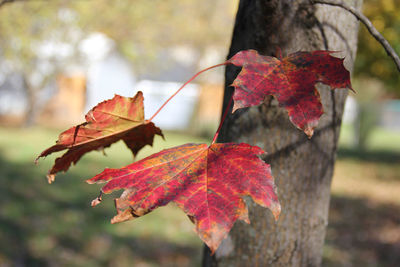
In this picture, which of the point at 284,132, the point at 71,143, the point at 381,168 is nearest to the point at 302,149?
the point at 284,132

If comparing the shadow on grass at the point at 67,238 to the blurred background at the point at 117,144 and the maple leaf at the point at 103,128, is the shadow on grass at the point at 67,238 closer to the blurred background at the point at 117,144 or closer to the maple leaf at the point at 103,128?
the blurred background at the point at 117,144

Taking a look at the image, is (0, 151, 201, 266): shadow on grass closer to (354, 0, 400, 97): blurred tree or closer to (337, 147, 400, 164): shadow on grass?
(354, 0, 400, 97): blurred tree

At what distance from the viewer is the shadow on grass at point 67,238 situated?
3732 millimetres

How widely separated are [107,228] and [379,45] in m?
5.41

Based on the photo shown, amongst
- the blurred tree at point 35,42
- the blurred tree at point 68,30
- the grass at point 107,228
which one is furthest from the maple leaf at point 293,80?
the blurred tree at point 68,30

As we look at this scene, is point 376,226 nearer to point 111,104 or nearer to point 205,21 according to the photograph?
point 111,104

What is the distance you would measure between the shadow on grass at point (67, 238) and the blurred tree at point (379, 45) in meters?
4.60

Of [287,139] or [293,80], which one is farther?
[287,139]

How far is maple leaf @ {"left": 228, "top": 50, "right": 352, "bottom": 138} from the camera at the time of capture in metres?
0.75

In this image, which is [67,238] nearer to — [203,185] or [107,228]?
[107,228]

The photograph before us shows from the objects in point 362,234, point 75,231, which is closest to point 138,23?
point 75,231

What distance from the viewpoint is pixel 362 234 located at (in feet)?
16.5

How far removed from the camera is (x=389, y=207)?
20.5ft

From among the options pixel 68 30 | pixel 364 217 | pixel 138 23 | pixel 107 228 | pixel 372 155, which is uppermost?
pixel 138 23
